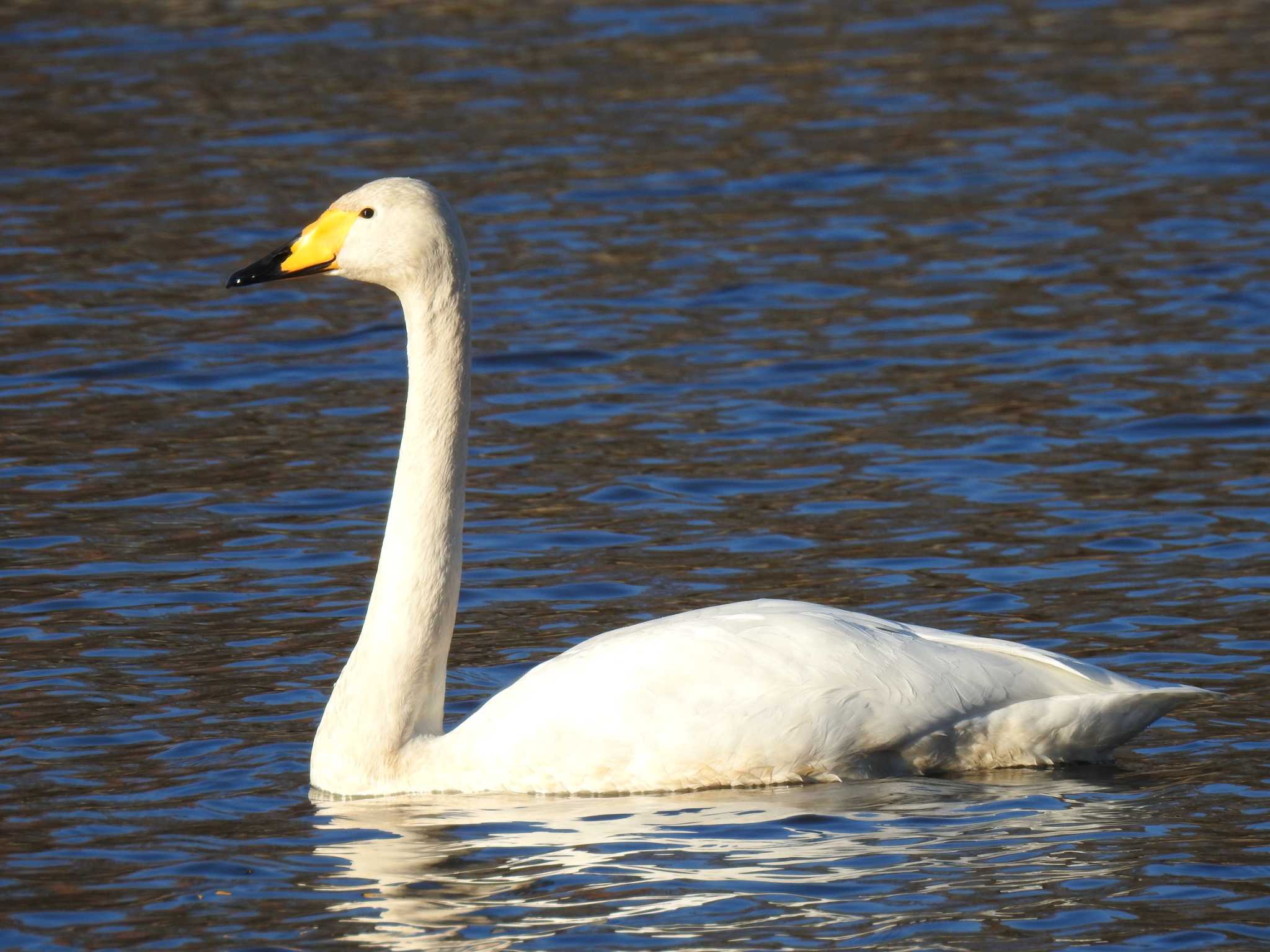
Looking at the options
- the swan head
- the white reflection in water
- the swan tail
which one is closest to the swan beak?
the swan head

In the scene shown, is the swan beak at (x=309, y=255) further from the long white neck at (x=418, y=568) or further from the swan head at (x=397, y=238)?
the long white neck at (x=418, y=568)

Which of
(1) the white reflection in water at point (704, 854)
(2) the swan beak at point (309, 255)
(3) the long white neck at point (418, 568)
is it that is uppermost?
(2) the swan beak at point (309, 255)

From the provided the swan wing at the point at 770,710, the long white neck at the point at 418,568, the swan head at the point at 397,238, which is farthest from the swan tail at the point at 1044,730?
the swan head at the point at 397,238

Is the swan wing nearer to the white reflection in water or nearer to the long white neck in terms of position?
the white reflection in water

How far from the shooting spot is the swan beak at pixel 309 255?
785 centimetres

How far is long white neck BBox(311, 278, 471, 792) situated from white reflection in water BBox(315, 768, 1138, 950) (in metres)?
0.27

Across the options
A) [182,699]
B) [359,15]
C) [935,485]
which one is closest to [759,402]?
[935,485]

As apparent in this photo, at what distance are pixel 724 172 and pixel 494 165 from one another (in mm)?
1707

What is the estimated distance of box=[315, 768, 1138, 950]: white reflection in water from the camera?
6301 millimetres

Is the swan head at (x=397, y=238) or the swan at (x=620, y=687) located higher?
the swan head at (x=397, y=238)

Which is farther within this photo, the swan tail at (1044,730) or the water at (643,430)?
the swan tail at (1044,730)

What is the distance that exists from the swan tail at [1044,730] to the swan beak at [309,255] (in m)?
2.49

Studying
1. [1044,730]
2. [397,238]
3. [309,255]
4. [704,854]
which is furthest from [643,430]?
[704,854]

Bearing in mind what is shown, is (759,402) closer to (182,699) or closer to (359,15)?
(182,699)
